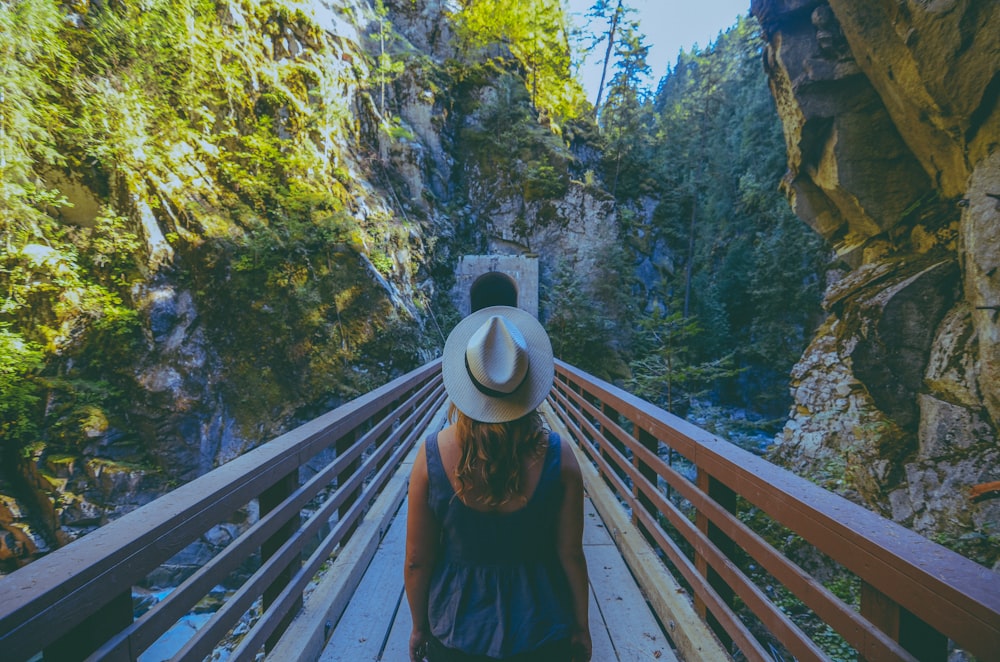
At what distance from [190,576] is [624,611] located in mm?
2237

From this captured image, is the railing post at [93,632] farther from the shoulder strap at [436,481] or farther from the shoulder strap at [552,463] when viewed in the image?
the shoulder strap at [552,463]

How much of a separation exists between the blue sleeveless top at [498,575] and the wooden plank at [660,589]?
119 cm

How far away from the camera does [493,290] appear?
22.5m

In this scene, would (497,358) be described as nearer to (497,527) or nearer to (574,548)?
(497,527)

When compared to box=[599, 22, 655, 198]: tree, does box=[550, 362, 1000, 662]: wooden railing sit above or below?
below

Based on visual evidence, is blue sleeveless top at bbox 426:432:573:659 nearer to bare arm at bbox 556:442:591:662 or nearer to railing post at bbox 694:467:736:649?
bare arm at bbox 556:442:591:662

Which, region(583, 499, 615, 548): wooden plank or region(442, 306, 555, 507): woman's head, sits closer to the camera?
region(442, 306, 555, 507): woman's head

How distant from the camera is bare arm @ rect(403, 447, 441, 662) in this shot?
4.29ft

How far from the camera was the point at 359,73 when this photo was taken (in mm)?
14711

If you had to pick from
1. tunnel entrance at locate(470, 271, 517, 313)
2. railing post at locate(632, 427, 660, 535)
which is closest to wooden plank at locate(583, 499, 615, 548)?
railing post at locate(632, 427, 660, 535)

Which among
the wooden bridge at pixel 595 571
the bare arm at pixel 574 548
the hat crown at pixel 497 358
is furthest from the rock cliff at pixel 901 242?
the hat crown at pixel 497 358

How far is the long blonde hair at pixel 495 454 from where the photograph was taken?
1239 mm

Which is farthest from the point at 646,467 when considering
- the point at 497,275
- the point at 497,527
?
the point at 497,275

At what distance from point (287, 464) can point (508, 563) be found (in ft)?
4.39
